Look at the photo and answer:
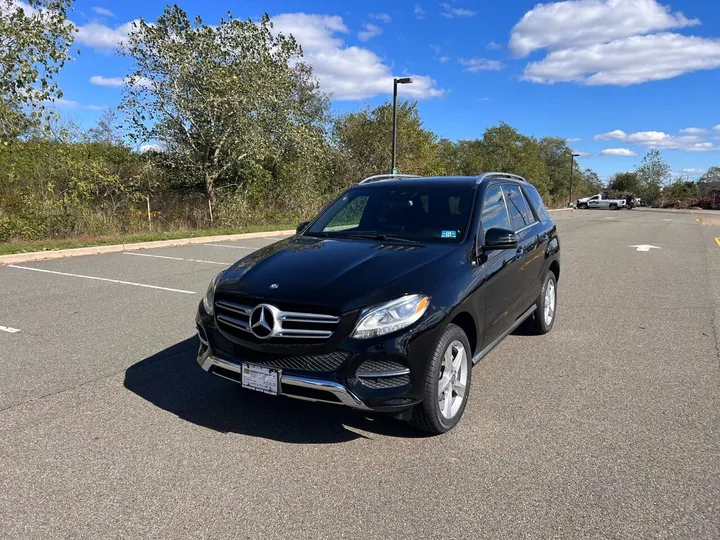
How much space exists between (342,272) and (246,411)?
132 cm

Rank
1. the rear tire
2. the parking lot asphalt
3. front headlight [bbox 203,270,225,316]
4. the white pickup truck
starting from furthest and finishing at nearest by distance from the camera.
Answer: the white pickup truck < the rear tire < front headlight [bbox 203,270,225,316] < the parking lot asphalt

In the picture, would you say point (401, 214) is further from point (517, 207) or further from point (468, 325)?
point (517, 207)

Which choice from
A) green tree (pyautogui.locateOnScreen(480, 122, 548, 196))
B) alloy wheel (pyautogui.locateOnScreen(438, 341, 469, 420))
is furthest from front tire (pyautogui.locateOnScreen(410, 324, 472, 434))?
green tree (pyautogui.locateOnScreen(480, 122, 548, 196))

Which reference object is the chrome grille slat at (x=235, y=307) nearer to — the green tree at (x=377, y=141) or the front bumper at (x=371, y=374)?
the front bumper at (x=371, y=374)

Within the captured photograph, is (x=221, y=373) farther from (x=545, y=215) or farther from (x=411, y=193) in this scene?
(x=545, y=215)

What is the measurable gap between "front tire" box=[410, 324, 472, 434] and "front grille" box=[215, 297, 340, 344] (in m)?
0.70

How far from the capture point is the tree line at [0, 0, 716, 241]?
12.7 meters

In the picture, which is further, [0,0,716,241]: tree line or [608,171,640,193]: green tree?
[608,171,640,193]: green tree

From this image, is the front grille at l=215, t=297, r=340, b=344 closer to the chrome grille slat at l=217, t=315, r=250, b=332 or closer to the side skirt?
the chrome grille slat at l=217, t=315, r=250, b=332

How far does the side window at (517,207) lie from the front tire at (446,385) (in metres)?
1.95

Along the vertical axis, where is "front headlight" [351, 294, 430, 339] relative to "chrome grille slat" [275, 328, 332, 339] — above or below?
above

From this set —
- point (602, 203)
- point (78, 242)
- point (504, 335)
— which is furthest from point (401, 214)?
point (602, 203)

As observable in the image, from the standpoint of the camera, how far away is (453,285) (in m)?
3.50

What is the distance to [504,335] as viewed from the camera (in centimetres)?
456
